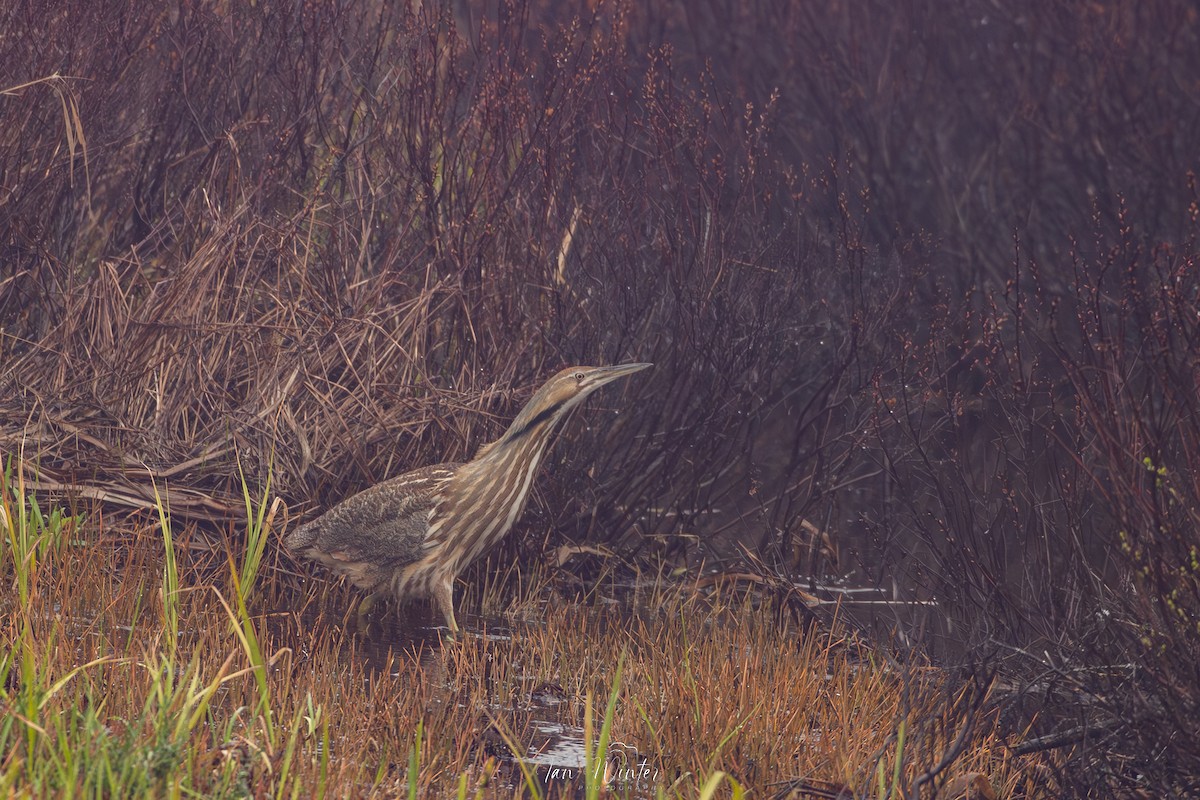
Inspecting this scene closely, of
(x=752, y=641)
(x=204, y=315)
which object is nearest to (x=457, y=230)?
(x=204, y=315)

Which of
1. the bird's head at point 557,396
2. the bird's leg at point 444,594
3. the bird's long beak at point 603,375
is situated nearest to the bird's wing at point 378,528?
the bird's leg at point 444,594

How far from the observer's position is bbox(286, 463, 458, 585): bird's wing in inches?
239

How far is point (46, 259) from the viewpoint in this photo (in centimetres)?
704

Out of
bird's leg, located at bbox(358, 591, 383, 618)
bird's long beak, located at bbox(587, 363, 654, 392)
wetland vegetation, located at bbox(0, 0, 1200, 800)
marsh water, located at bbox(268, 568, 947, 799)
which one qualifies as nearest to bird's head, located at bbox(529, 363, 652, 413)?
bird's long beak, located at bbox(587, 363, 654, 392)

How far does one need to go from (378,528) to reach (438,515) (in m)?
0.23

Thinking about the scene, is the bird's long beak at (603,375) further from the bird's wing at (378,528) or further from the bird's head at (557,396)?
the bird's wing at (378,528)

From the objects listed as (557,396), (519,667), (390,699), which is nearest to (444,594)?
(519,667)

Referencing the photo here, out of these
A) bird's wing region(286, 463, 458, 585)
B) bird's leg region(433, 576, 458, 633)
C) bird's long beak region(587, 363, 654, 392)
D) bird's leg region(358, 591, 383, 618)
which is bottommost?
bird's leg region(358, 591, 383, 618)

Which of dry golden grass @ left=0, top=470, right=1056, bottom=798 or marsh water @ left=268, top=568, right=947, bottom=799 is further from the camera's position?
marsh water @ left=268, top=568, right=947, bottom=799

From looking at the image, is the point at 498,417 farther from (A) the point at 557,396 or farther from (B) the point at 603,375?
(B) the point at 603,375

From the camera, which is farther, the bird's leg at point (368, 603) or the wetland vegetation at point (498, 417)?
the bird's leg at point (368, 603)

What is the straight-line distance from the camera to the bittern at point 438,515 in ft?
19.9

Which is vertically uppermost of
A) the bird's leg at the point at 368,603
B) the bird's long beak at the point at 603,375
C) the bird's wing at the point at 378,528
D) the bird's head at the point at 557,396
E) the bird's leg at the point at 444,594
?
the bird's long beak at the point at 603,375

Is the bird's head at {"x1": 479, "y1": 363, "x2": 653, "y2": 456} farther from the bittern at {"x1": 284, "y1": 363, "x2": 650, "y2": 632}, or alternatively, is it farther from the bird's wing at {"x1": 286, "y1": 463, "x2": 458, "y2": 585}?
the bird's wing at {"x1": 286, "y1": 463, "x2": 458, "y2": 585}
